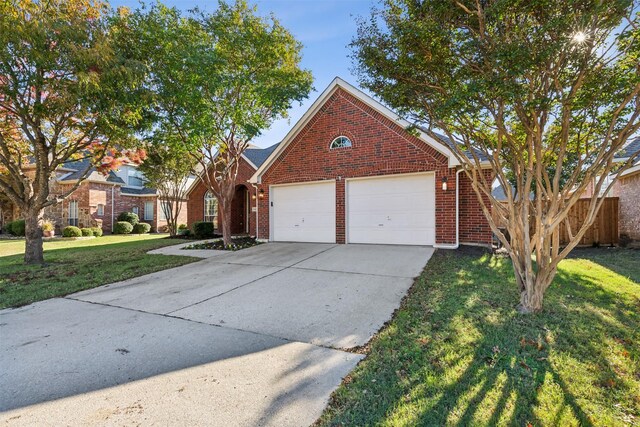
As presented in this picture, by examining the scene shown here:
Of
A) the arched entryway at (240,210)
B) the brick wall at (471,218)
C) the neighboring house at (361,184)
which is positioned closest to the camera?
the brick wall at (471,218)

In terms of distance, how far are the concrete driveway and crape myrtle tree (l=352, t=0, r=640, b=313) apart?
2.40 meters

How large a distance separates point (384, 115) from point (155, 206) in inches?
841

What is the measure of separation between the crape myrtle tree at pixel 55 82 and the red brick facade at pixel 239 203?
7650 millimetres

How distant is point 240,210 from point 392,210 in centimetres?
1016

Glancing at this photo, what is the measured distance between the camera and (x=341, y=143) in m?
11.2

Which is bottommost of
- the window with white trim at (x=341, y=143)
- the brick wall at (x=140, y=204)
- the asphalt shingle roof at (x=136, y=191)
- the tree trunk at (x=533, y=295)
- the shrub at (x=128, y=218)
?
the tree trunk at (x=533, y=295)

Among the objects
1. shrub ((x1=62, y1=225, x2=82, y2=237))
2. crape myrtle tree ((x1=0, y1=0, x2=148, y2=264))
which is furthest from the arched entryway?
shrub ((x1=62, y1=225, x2=82, y2=237))

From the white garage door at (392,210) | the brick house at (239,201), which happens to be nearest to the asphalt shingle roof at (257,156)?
the brick house at (239,201)

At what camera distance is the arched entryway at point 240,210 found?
17.4 meters

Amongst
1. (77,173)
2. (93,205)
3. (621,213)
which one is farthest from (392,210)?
(77,173)

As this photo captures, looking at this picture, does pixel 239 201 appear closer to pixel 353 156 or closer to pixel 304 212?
pixel 304 212

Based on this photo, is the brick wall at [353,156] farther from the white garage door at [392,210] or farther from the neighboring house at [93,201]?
the neighboring house at [93,201]

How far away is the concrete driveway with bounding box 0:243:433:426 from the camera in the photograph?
251 cm

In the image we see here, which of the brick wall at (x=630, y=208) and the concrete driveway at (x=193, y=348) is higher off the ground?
the brick wall at (x=630, y=208)
